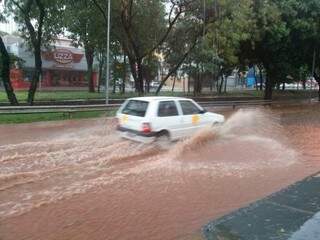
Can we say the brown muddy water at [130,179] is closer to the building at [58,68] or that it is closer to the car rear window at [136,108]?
the car rear window at [136,108]

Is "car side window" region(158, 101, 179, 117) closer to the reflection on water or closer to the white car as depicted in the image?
the white car

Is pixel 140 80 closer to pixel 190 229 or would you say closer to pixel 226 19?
pixel 226 19

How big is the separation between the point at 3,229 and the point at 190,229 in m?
2.58

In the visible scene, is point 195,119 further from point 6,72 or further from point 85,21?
point 85,21

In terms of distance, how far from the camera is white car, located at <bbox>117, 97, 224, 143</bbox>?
43.3ft

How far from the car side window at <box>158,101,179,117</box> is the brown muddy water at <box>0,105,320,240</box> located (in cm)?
88

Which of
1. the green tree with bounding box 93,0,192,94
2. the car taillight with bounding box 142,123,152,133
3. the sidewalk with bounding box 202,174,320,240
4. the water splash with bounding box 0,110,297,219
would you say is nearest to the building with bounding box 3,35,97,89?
the green tree with bounding box 93,0,192,94

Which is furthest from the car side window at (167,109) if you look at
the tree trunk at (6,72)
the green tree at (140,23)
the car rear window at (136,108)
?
the green tree at (140,23)

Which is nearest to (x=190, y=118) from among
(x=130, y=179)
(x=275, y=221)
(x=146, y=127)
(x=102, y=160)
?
(x=146, y=127)

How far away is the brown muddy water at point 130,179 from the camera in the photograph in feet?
23.3

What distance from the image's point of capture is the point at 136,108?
13680 millimetres

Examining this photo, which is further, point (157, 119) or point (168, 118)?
point (168, 118)

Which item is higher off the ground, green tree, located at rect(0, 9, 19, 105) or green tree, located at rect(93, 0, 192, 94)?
green tree, located at rect(93, 0, 192, 94)

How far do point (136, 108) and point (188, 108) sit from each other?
5.69ft
